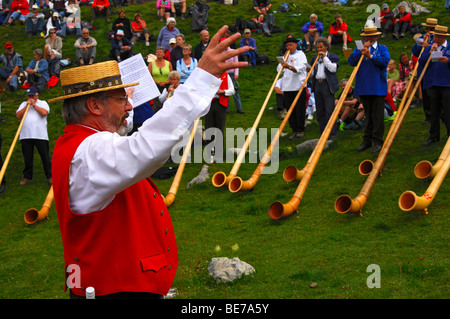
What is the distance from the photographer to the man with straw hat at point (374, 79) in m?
9.43

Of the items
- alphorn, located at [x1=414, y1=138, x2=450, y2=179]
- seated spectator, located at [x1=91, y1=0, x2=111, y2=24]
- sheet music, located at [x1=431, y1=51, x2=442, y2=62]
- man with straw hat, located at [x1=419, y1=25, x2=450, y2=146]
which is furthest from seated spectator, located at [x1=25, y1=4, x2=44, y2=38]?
alphorn, located at [x1=414, y1=138, x2=450, y2=179]

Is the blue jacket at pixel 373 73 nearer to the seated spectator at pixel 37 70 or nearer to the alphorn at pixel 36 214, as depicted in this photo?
the alphorn at pixel 36 214

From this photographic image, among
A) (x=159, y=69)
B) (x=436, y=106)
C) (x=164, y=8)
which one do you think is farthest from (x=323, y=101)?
(x=164, y=8)

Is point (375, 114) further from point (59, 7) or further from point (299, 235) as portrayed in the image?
point (59, 7)

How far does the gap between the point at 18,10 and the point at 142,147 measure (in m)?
23.1

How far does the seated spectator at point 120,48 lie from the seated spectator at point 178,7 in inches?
206

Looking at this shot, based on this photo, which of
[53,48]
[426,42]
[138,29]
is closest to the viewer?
[426,42]

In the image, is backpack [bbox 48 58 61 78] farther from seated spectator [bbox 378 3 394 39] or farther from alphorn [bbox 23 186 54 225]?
seated spectator [bbox 378 3 394 39]

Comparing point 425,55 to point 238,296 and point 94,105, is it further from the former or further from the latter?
point 94,105

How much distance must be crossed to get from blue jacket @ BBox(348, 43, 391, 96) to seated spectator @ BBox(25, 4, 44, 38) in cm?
1526

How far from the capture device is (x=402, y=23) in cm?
1870

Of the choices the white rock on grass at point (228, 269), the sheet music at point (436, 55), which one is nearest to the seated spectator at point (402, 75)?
the sheet music at point (436, 55)
